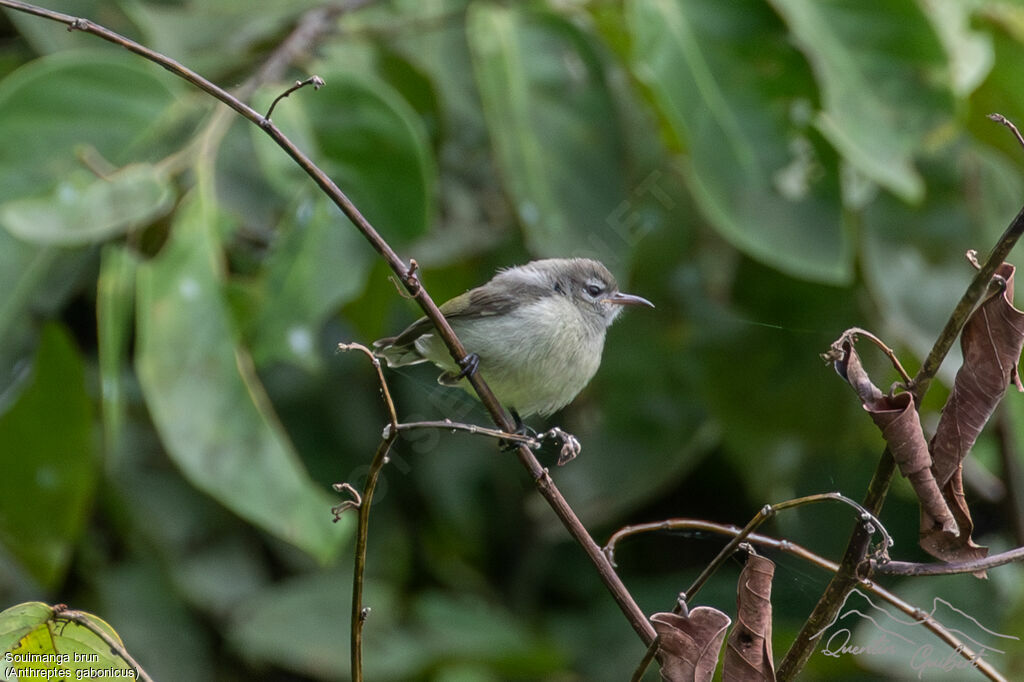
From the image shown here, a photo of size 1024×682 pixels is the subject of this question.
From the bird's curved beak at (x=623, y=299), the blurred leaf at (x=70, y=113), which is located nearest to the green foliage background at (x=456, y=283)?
the blurred leaf at (x=70, y=113)

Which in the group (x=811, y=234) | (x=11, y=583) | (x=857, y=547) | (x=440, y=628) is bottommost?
(x=440, y=628)

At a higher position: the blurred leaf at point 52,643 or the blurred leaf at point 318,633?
the blurred leaf at point 52,643

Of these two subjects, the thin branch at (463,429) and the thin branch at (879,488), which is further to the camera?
the thin branch at (463,429)

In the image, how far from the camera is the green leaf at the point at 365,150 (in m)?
2.59

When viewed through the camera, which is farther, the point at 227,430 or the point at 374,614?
the point at 374,614

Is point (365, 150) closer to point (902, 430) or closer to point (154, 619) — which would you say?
point (154, 619)

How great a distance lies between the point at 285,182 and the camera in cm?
273

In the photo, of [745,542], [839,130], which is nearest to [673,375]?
[839,130]

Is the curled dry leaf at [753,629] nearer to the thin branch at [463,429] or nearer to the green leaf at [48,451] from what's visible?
the thin branch at [463,429]

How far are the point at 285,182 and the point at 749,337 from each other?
57.6 inches

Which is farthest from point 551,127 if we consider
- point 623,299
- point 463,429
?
point 463,429

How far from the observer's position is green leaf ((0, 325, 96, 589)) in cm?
277

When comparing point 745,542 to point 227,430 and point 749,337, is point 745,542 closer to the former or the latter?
point 227,430

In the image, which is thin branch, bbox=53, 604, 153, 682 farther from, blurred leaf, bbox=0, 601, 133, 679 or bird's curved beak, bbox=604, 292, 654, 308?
bird's curved beak, bbox=604, 292, 654, 308
